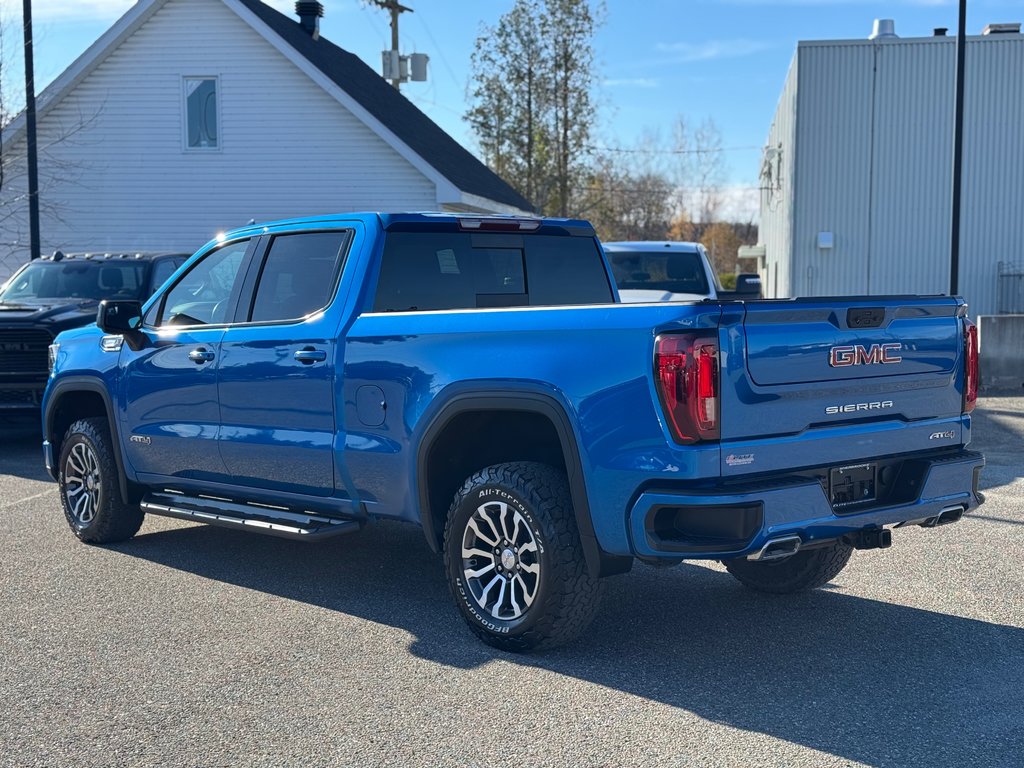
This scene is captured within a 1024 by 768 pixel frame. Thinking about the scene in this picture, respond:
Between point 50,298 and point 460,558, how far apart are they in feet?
29.2

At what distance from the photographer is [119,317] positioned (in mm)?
7066

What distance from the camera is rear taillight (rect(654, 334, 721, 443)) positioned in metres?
4.47

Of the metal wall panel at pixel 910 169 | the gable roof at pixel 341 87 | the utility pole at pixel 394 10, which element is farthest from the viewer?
the utility pole at pixel 394 10

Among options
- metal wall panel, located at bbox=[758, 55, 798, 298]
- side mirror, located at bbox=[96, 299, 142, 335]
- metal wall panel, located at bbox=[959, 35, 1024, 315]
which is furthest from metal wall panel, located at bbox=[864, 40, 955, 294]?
side mirror, located at bbox=[96, 299, 142, 335]

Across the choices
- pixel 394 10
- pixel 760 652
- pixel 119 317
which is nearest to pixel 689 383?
pixel 760 652

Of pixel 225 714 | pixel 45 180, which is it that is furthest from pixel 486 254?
pixel 45 180

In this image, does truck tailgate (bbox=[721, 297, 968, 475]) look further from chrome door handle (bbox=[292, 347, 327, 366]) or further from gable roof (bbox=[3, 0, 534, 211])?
gable roof (bbox=[3, 0, 534, 211])

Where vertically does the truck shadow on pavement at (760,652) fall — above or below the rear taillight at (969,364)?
below

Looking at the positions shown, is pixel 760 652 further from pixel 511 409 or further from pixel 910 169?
pixel 910 169

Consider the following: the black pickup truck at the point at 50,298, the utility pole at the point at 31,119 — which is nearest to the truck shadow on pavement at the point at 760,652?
the black pickup truck at the point at 50,298

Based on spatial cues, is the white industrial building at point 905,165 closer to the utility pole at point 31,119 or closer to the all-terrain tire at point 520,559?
the utility pole at point 31,119

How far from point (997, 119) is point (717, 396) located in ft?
74.6

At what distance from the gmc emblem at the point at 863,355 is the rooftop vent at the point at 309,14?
78.4 feet

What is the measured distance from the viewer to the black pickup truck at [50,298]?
11.5 metres
